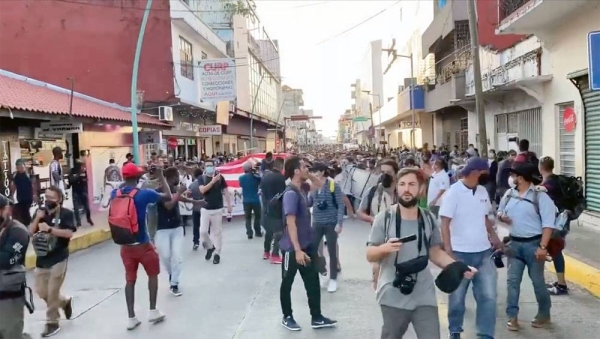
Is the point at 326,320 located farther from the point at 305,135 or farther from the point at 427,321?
the point at 305,135

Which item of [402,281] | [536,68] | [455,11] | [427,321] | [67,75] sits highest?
[455,11]

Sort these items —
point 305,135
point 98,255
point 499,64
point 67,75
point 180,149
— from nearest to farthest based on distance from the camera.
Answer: point 98,255
point 499,64
point 67,75
point 180,149
point 305,135

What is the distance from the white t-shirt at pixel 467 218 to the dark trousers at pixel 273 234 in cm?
431

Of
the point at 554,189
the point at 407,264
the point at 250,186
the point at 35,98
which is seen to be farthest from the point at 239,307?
the point at 35,98

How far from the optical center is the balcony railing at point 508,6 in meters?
14.1

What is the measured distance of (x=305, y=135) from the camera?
5999 inches

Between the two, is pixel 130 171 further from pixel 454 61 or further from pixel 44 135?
pixel 454 61

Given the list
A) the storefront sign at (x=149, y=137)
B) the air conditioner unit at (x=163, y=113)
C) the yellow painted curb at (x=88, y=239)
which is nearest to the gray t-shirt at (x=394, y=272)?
the yellow painted curb at (x=88, y=239)

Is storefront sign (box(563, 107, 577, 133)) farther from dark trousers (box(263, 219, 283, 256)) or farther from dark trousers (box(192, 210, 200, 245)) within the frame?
dark trousers (box(192, 210, 200, 245))

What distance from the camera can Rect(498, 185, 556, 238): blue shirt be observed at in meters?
5.81

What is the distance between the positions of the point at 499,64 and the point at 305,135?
134099 mm

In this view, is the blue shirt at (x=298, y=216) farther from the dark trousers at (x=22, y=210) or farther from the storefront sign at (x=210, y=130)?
the storefront sign at (x=210, y=130)

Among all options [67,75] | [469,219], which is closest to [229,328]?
[469,219]

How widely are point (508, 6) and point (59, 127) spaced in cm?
1193
